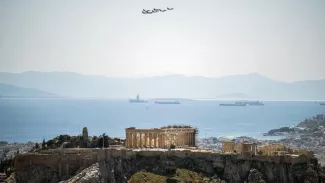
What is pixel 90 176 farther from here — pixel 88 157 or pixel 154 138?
pixel 154 138

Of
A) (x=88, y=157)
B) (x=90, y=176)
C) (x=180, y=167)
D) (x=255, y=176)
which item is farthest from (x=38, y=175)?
(x=255, y=176)

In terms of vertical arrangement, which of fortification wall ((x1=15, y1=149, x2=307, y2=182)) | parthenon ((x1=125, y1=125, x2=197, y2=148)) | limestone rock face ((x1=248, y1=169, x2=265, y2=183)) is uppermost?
parthenon ((x1=125, y1=125, x2=197, y2=148))

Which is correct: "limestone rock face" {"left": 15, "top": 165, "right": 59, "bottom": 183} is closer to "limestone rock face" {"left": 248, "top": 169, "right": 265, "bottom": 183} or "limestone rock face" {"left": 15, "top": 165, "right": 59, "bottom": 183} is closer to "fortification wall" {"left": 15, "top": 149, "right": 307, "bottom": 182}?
"fortification wall" {"left": 15, "top": 149, "right": 307, "bottom": 182}

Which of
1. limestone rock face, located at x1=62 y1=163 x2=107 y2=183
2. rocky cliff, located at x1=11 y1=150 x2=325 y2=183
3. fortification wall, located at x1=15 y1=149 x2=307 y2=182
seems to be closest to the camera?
limestone rock face, located at x1=62 y1=163 x2=107 y2=183

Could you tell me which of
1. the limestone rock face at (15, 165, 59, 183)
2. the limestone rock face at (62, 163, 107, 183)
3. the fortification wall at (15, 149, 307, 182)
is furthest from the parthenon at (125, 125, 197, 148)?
the limestone rock face at (15, 165, 59, 183)

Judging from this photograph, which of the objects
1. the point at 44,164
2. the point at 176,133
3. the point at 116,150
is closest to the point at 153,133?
the point at 176,133

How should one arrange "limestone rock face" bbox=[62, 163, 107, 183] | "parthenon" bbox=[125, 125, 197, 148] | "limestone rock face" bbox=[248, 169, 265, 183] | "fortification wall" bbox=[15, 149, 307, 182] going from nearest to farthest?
"limestone rock face" bbox=[62, 163, 107, 183], "fortification wall" bbox=[15, 149, 307, 182], "limestone rock face" bbox=[248, 169, 265, 183], "parthenon" bbox=[125, 125, 197, 148]

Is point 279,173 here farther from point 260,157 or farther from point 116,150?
point 116,150

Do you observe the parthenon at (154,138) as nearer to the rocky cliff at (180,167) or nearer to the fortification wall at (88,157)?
the fortification wall at (88,157)

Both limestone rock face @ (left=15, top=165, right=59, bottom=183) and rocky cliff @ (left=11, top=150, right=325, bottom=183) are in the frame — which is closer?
limestone rock face @ (left=15, top=165, right=59, bottom=183)
